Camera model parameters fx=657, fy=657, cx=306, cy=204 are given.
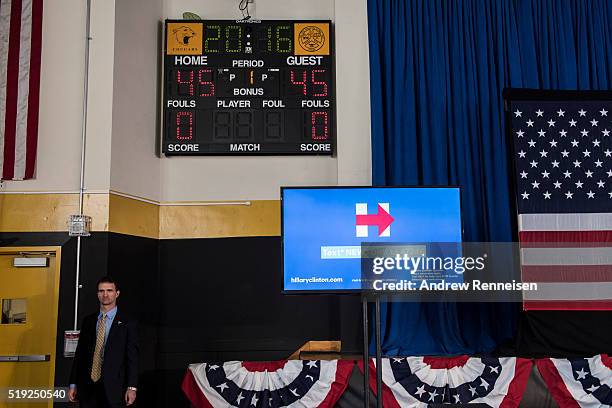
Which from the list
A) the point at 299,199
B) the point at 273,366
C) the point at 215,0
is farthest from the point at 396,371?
the point at 215,0

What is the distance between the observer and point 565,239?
19.0ft

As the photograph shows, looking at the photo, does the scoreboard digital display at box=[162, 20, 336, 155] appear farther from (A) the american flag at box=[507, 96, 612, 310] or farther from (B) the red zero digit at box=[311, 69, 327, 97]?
(A) the american flag at box=[507, 96, 612, 310]

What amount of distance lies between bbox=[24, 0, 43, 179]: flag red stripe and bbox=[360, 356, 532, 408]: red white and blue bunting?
3326 millimetres

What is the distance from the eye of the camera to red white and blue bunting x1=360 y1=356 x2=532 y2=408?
16.8 ft

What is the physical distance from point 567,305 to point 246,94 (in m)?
3.48

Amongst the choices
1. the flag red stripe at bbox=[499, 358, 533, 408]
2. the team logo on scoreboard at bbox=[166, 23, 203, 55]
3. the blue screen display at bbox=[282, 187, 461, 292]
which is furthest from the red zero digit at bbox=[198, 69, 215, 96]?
the flag red stripe at bbox=[499, 358, 533, 408]

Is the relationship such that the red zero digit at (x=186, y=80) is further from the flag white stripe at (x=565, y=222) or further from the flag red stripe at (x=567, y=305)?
the flag red stripe at (x=567, y=305)

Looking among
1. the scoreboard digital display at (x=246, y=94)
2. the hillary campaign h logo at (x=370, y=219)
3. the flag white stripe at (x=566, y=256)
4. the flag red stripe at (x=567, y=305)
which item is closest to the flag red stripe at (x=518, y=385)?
the flag red stripe at (x=567, y=305)

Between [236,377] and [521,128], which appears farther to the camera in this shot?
[521,128]

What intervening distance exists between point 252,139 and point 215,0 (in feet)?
5.06

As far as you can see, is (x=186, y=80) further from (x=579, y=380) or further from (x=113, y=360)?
(x=579, y=380)

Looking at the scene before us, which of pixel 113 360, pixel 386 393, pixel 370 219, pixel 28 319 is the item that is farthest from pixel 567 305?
pixel 28 319

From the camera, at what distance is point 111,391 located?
14.9ft

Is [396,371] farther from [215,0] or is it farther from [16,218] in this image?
[215,0]
